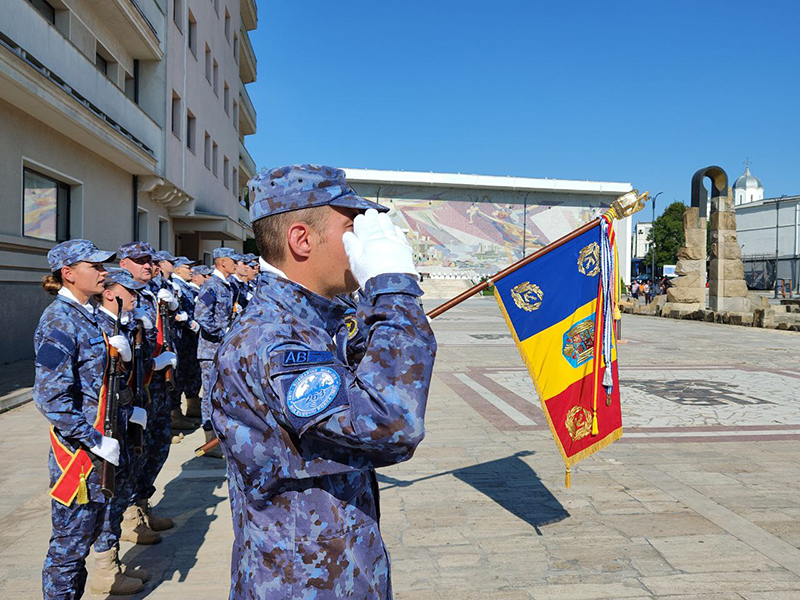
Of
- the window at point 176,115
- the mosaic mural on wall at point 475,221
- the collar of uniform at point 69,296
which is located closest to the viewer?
the collar of uniform at point 69,296

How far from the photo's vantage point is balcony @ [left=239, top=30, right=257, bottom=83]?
31973 millimetres

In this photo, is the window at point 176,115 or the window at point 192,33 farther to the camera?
the window at point 192,33

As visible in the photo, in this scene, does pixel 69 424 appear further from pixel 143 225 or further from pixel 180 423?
pixel 143 225

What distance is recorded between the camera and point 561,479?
18.5ft

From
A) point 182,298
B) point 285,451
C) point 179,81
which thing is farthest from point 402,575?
point 179,81

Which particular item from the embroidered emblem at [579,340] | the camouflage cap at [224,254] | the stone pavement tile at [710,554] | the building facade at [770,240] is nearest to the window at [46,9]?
the camouflage cap at [224,254]

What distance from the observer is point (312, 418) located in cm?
138

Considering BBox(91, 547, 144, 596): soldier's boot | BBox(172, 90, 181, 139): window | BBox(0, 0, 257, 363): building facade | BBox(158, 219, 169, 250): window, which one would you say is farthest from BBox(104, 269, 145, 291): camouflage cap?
BBox(158, 219, 169, 250): window

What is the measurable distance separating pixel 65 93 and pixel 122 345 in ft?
29.2

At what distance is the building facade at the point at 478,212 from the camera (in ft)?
202

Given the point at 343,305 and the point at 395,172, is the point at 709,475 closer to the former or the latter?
the point at 343,305

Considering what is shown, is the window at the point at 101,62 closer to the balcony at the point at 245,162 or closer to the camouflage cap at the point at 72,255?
the camouflage cap at the point at 72,255

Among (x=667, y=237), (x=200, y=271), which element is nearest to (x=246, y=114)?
(x=200, y=271)

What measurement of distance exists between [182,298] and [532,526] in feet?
19.0
